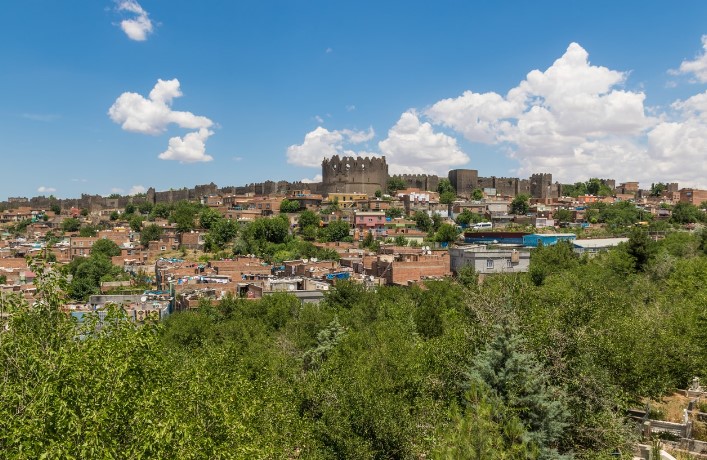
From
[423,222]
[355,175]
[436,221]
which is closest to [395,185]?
[355,175]

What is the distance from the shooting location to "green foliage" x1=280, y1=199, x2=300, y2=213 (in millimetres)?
72625

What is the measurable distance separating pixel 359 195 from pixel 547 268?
4889 cm

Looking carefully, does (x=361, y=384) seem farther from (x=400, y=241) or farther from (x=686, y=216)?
(x=686, y=216)

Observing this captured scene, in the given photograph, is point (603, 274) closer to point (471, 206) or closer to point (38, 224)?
point (471, 206)

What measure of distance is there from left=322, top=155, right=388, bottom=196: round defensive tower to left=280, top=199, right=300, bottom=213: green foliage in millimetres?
16752

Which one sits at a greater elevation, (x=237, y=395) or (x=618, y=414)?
(x=237, y=395)

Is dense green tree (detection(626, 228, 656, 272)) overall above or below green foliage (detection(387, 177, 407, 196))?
below

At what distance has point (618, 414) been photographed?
11.8 meters

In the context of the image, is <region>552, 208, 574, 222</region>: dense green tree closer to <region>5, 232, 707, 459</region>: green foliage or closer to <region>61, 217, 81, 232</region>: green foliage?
<region>5, 232, 707, 459</region>: green foliage

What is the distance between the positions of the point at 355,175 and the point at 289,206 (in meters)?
19.9

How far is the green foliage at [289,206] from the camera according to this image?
72625 millimetres

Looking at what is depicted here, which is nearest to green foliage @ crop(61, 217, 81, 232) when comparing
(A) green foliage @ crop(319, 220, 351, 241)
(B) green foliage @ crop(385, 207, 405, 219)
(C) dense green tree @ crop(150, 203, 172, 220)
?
(C) dense green tree @ crop(150, 203, 172, 220)

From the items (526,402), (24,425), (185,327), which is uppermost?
(24,425)

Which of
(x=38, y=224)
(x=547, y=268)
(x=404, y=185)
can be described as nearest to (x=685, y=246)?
(x=547, y=268)
